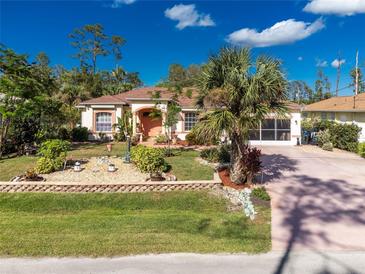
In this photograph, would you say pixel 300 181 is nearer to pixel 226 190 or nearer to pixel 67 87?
pixel 226 190

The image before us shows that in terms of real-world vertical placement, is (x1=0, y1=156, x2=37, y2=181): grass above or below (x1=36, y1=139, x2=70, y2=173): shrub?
below

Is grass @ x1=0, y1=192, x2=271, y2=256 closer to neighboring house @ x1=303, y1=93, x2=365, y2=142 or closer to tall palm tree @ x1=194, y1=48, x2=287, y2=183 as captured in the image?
tall palm tree @ x1=194, y1=48, x2=287, y2=183

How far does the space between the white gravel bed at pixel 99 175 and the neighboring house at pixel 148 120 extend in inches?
380

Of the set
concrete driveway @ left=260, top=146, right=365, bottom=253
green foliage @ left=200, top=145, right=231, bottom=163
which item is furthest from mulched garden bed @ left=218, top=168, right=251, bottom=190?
green foliage @ left=200, top=145, right=231, bottom=163

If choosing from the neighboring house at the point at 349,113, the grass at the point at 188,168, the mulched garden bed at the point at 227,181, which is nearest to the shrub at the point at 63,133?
the grass at the point at 188,168

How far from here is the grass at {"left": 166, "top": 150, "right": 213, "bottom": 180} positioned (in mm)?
11805

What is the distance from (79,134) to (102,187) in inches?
551

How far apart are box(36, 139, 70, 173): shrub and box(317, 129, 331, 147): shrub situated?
732 inches

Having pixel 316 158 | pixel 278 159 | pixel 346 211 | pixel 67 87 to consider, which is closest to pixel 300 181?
pixel 346 211

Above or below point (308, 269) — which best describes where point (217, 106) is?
above

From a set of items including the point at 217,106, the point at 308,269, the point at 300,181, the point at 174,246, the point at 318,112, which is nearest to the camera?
the point at 308,269

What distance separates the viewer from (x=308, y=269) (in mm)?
5180

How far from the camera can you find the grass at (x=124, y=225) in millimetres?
5875

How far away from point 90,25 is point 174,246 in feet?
156
